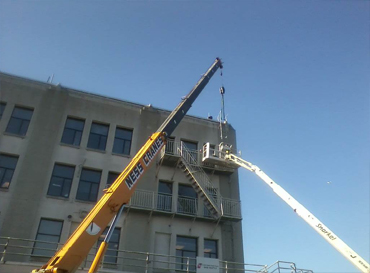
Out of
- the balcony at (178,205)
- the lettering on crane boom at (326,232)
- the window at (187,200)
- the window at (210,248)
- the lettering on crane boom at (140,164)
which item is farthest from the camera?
the window at (187,200)

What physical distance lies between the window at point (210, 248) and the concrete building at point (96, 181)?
0.07 meters

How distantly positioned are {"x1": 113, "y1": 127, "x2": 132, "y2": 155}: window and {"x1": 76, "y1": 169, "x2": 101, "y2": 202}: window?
2476mm

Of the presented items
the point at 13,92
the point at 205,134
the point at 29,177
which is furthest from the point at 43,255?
the point at 205,134

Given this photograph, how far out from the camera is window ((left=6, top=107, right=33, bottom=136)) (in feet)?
81.5

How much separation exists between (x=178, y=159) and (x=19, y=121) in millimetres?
12135

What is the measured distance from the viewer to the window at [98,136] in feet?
85.5

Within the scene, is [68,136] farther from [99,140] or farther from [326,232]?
[326,232]

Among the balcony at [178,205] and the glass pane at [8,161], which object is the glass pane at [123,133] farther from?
the glass pane at [8,161]

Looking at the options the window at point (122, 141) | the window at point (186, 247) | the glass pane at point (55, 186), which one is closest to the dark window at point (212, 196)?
the window at point (186, 247)

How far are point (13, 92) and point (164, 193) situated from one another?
1381 cm

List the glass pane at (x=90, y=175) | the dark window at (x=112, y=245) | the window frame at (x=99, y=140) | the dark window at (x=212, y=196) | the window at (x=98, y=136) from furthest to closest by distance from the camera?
the window at (x=98, y=136) < the window frame at (x=99, y=140) < the dark window at (x=212, y=196) < the glass pane at (x=90, y=175) < the dark window at (x=112, y=245)

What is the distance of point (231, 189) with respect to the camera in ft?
88.8

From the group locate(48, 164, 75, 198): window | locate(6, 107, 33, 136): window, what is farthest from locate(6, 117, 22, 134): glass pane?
locate(48, 164, 75, 198): window

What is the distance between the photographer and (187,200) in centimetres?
2577
